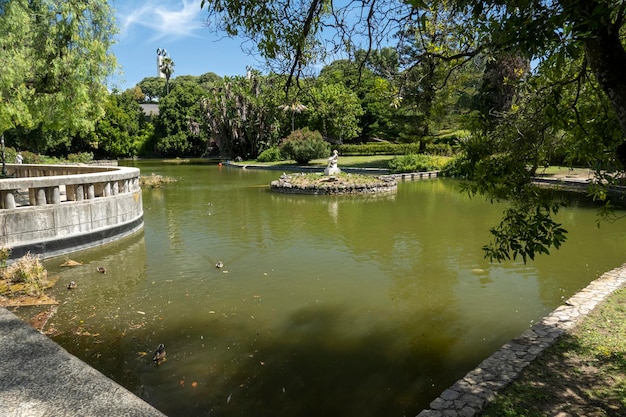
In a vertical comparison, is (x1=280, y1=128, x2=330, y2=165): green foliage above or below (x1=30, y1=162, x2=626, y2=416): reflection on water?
above

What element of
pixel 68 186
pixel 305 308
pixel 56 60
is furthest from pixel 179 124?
pixel 305 308

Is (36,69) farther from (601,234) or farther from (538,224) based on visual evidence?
(601,234)

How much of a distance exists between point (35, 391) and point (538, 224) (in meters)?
4.37

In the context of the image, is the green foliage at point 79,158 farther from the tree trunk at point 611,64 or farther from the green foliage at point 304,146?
the tree trunk at point 611,64

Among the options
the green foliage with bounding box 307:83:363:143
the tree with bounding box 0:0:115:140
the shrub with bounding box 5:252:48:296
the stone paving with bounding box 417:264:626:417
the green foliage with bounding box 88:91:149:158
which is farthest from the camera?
the green foliage with bounding box 88:91:149:158

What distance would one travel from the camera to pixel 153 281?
9922 millimetres

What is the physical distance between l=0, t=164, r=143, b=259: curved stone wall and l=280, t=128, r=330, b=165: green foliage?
27703 mm

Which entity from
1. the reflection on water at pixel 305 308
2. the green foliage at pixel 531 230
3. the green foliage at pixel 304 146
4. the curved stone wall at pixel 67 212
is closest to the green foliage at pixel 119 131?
the green foliage at pixel 304 146

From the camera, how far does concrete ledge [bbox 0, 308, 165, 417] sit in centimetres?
319

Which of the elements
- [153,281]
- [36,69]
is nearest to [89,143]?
[36,69]

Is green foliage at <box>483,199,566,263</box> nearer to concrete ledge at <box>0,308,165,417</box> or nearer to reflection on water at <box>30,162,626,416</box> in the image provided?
reflection on water at <box>30,162,626,416</box>

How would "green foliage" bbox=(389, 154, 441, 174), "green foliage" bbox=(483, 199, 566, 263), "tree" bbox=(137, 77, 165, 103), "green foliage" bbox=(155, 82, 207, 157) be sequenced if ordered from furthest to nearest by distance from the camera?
"tree" bbox=(137, 77, 165, 103) < "green foliage" bbox=(155, 82, 207, 157) < "green foliage" bbox=(389, 154, 441, 174) < "green foliage" bbox=(483, 199, 566, 263)

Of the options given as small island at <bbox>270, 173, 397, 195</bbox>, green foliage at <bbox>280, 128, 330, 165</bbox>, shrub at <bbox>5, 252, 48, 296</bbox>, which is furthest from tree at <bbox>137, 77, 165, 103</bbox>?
shrub at <bbox>5, 252, 48, 296</bbox>

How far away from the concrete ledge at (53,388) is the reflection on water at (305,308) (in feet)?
5.35
